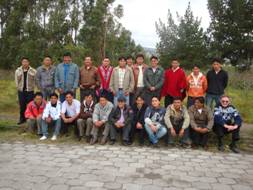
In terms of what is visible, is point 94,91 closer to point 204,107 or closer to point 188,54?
point 204,107

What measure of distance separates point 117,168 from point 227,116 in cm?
297

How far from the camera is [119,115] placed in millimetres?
7711

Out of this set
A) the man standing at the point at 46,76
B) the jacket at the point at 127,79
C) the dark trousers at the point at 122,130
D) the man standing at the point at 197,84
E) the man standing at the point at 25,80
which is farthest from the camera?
the man standing at the point at 25,80

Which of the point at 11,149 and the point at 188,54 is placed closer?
the point at 11,149

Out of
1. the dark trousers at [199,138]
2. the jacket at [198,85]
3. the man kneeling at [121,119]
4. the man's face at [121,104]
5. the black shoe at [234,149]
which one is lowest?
the black shoe at [234,149]

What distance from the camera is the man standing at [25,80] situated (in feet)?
27.5

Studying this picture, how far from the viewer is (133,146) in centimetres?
744

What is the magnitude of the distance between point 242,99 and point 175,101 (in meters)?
5.77

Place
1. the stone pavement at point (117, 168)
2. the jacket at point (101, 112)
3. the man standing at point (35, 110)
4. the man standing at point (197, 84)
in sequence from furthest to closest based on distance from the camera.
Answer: the man standing at point (35, 110), the man standing at point (197, 84), the jacket at point (101, 112), the stone pavement at point (117, 168)

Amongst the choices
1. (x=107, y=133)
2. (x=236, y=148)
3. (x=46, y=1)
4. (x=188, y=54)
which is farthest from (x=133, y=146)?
(x=46, y=1)

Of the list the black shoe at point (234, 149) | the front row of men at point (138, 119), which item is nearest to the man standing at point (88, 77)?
the front row of men at point (138, 119)

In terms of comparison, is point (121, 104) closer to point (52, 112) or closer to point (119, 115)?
point (119, 115)

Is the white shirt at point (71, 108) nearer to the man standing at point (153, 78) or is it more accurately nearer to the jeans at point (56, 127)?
the jeans at point (56, 127)

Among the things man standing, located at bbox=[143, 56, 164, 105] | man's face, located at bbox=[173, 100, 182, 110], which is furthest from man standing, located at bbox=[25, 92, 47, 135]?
man's face, located at bbox=[173, 100, 182, 110]
